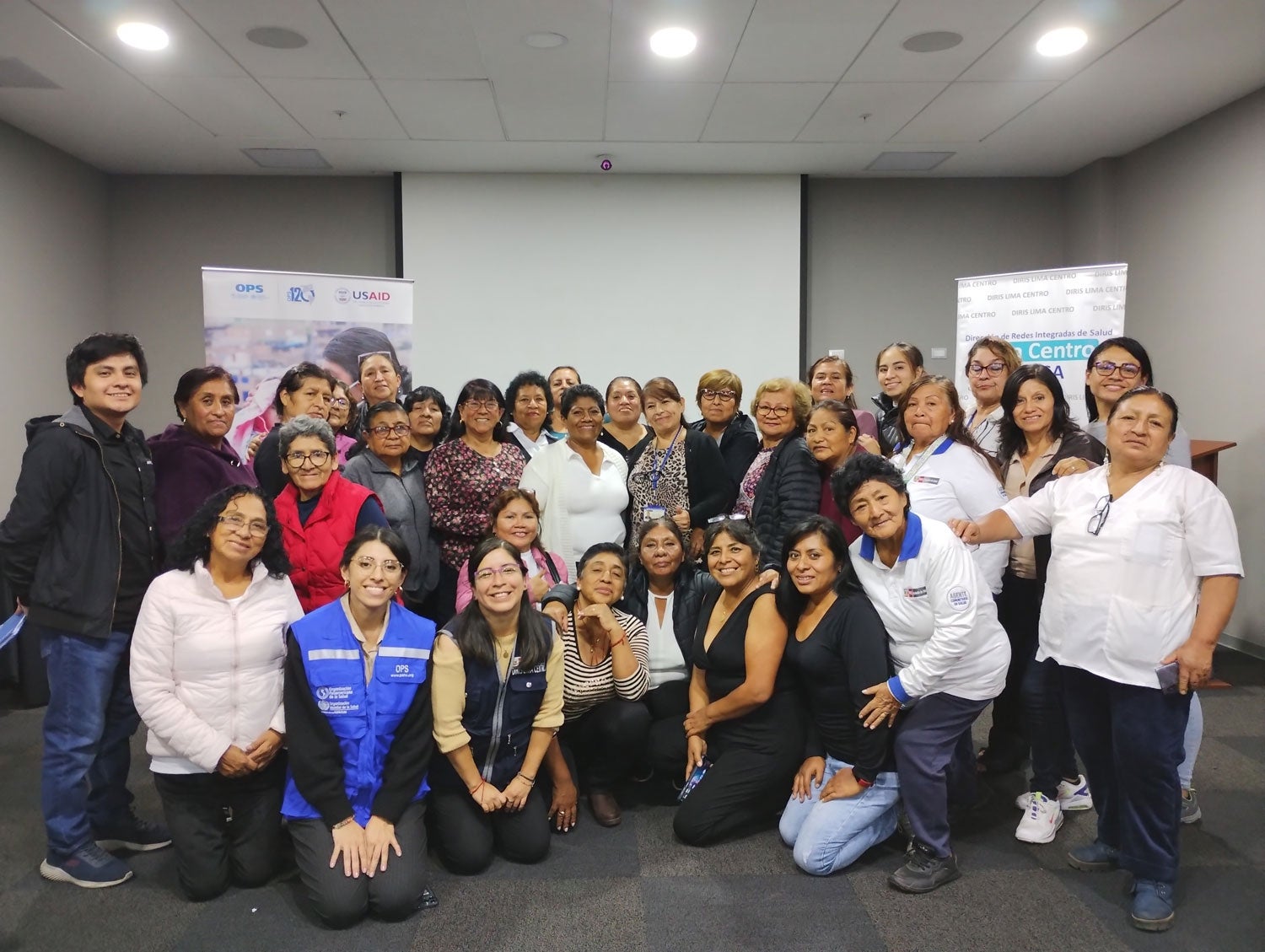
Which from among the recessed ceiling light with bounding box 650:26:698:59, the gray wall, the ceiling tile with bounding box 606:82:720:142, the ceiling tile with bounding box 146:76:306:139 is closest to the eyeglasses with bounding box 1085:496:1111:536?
the recessed ceiling light with bounding box 650:26:698:59

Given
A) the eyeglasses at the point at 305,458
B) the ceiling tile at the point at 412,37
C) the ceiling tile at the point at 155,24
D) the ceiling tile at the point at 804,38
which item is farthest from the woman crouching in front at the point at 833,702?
the ceiling tile at the point at 155,24

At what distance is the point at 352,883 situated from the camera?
88.4 inches

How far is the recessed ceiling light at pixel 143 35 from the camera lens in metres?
3.98

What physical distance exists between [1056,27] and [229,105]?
452 cm

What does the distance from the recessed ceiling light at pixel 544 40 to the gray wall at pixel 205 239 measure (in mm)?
2834

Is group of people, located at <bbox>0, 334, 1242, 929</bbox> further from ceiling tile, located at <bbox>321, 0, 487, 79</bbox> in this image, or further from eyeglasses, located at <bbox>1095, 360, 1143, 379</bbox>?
ceiling tile, located at <bbox>321, 0, 487, 79</bbox>

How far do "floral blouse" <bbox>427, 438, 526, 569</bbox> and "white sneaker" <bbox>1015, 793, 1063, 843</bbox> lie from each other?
2085mm

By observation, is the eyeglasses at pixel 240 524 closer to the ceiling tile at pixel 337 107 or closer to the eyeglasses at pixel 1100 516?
the eyeglasses at pixel 1100 516

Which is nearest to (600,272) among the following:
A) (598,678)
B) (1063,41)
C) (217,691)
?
(1063,41)

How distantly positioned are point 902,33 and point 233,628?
3.92 m

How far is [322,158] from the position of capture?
606 centimetres

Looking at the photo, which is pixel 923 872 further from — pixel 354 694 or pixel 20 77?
pixel 20 77

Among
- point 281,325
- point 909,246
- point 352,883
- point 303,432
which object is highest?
point 909,246

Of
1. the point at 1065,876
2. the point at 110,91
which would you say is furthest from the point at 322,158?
the point at 1065,876
